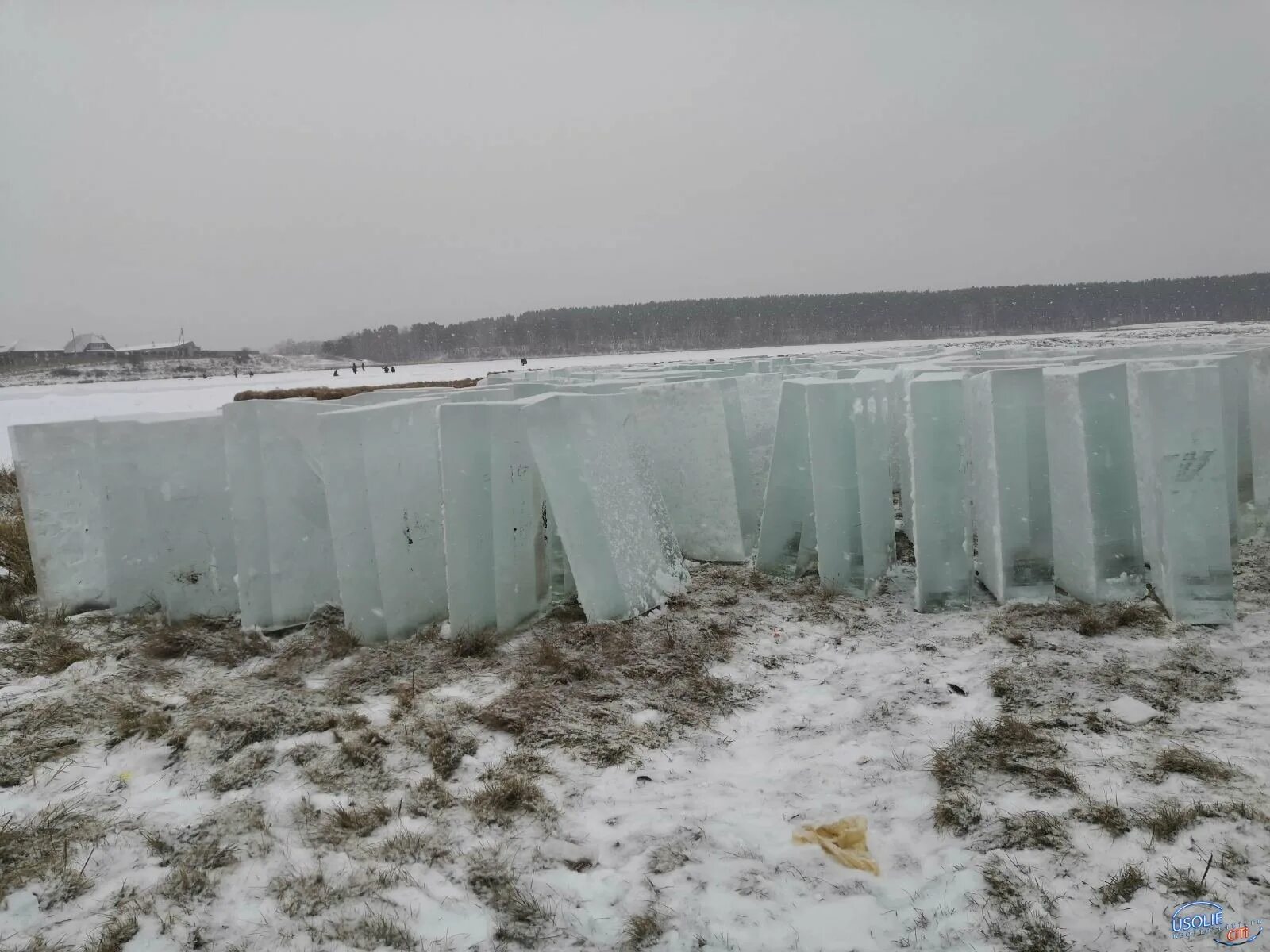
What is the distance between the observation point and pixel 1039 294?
85.8 metres

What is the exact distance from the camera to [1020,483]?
4.06 m

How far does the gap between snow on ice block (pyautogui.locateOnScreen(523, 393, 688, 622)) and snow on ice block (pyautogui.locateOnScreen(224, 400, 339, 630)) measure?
56.2 inches

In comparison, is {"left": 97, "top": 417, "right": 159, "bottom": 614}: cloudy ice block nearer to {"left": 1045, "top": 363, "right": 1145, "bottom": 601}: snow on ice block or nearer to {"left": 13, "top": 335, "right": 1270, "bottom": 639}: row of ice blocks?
{"left": 13, "top": 335, "right": 1270, "bottom": 639}: row of ice blocks

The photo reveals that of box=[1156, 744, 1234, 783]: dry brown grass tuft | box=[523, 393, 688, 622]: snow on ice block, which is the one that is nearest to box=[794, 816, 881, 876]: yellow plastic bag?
box=[1156, 744, 1234, 783]: dry brown grass tuft

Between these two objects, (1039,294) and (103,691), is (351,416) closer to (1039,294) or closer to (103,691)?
(103,691)

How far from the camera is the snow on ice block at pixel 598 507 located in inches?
163

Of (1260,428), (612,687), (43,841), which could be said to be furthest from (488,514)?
(1260,428)

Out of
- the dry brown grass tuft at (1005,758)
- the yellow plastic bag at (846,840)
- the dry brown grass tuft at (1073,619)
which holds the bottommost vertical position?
the yellow plastic bag at (846,840)

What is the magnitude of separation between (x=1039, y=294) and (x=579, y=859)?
99218 millimetres

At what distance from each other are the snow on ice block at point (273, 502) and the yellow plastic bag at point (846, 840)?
132 inches

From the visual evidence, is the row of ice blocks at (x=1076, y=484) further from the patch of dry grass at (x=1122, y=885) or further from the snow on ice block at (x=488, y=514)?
the snow on ice block at (x=488, y=514)

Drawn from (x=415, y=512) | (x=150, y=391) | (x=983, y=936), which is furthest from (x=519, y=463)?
(x=150, y=391)

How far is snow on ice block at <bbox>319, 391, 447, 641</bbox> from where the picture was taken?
4066mm

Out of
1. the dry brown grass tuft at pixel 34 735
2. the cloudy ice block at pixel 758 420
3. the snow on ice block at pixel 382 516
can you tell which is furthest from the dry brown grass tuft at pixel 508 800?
the cloudy ice block at pixel 758 420
